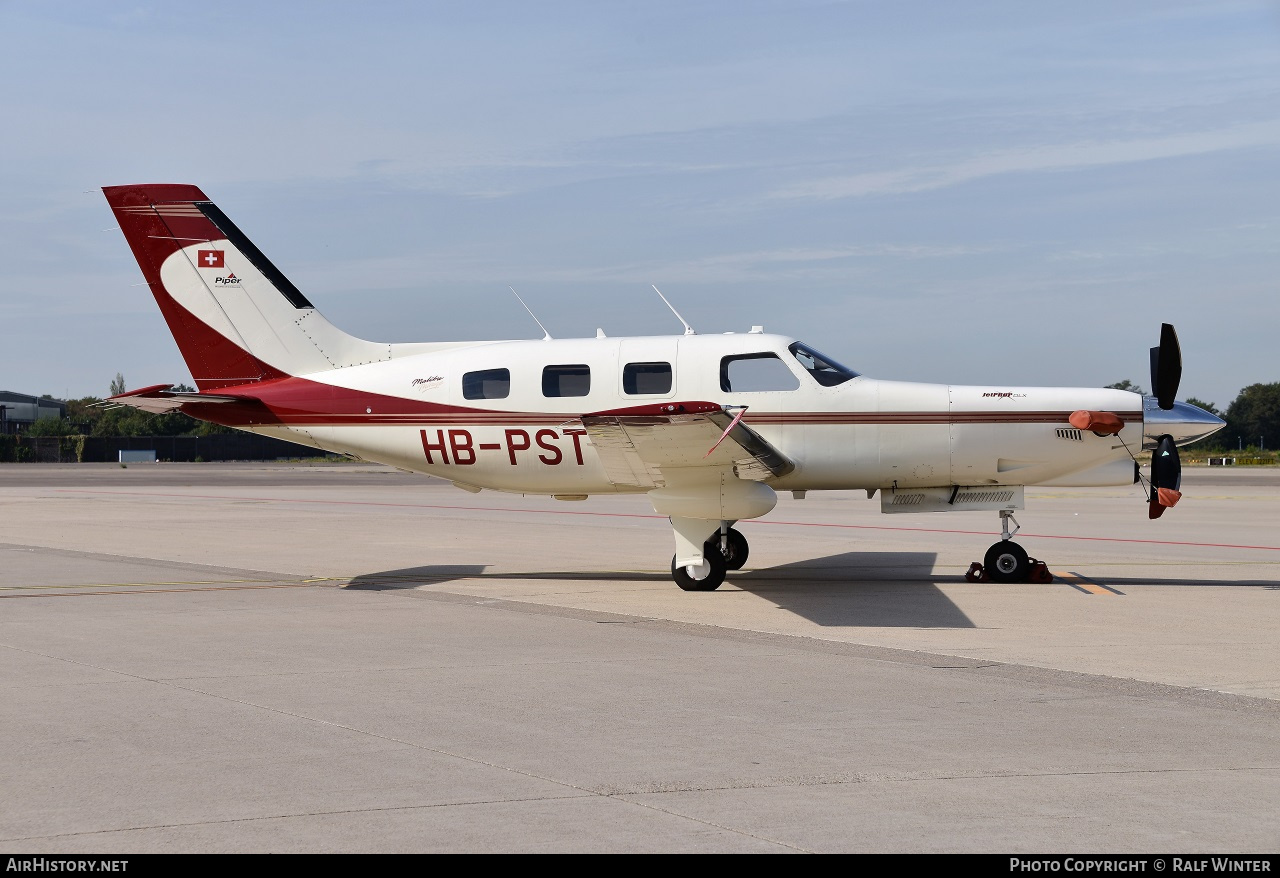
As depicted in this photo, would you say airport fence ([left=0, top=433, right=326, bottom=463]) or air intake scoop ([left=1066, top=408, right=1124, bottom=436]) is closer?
air intake scoop ([left=1066, top=408, right=1124, bottom=436])

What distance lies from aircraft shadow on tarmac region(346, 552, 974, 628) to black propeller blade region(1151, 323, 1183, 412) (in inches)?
128

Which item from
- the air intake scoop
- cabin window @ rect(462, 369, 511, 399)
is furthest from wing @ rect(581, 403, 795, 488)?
the air intake scoop

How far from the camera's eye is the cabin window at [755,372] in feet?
45.7

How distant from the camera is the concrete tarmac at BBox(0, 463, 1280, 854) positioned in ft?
15.7

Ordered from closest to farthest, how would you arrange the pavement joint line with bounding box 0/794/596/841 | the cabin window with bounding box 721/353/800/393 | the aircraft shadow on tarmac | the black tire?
the pavement joint line with bounding box 0/794/596/841 < the aircraft shadow on tarmac < the cabin window with bounding box 721/353/800/393 < the black tire

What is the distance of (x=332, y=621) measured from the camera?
11062 millimetres

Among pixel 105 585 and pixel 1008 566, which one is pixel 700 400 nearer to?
pixel 1008 566

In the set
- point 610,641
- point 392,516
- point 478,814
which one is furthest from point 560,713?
point 392,516

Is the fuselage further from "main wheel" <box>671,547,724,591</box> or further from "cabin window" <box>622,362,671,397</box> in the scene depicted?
"main wheel" <box>671,547,724,591</box>

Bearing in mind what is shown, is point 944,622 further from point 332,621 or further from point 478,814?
point 478,814

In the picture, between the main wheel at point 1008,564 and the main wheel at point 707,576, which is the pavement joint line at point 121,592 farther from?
the main wheel at point 1008,564

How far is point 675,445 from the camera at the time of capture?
12070 millimetres

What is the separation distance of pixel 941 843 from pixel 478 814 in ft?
5.93

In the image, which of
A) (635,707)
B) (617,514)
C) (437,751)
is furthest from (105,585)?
(617,514)
